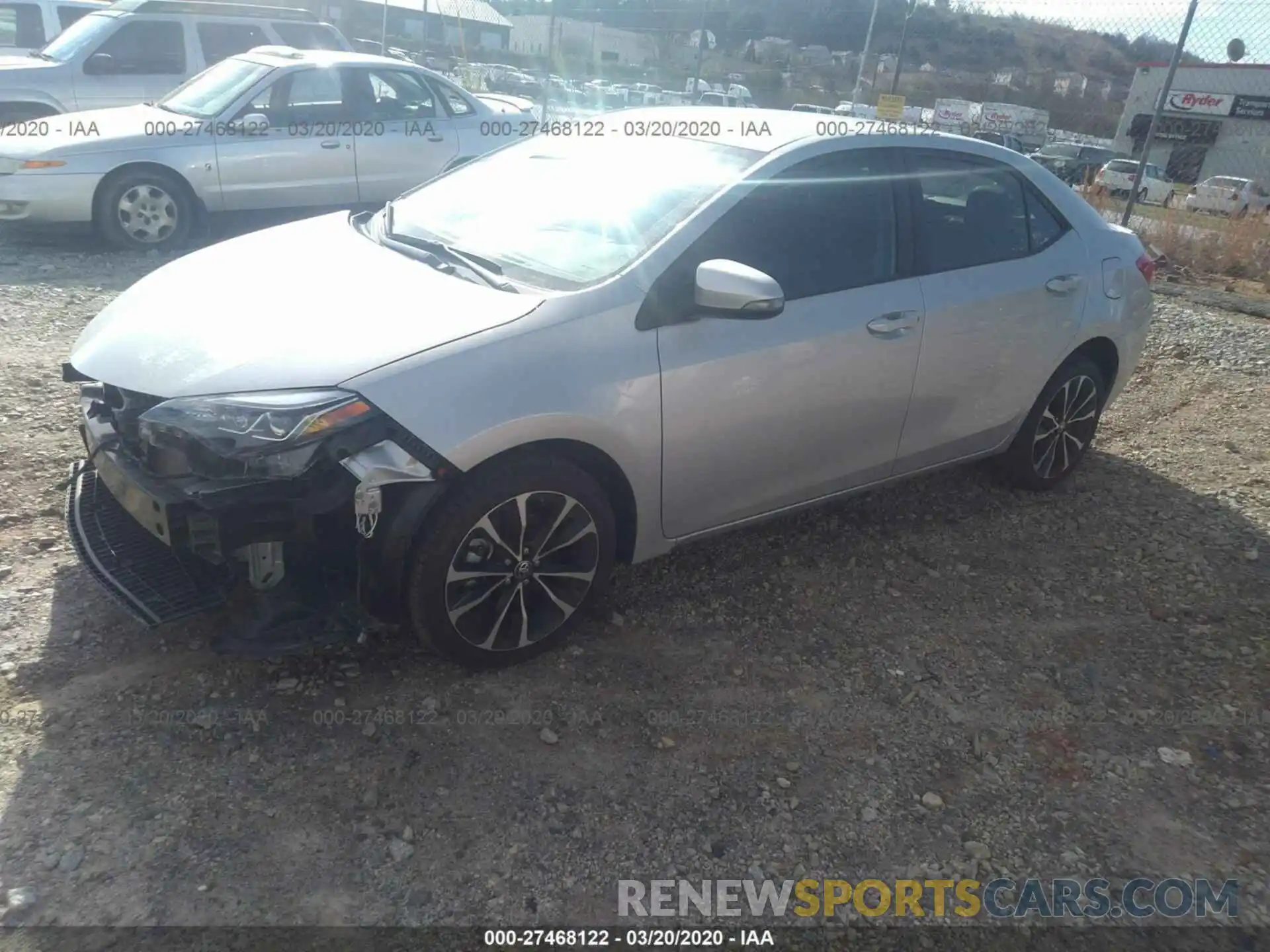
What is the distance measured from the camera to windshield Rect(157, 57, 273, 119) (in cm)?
801

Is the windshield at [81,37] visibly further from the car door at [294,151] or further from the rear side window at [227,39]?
the car door at [294,151]

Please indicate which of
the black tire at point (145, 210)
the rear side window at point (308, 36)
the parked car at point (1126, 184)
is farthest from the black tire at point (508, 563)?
the rear side window at point (308, 36)

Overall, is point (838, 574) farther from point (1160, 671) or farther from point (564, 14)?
point (564, 14)

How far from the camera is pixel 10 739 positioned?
2643 millimetres

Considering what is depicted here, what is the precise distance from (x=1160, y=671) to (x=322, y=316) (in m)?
3.18

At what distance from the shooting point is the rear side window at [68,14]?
11953mm

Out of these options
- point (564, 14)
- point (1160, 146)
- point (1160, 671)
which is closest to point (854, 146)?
point (1160, 671)

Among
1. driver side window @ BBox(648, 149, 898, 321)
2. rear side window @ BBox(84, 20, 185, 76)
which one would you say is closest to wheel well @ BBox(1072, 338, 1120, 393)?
driver side window @ BBox(648, 149, 898, 321)

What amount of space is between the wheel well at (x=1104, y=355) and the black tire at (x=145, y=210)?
686cm

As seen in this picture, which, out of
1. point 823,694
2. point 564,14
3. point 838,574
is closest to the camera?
point 823,694

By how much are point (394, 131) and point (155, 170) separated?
6.77ft

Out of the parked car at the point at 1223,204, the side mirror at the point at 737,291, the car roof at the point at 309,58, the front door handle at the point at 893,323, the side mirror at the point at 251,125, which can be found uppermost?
the car roof at the point at 309,58

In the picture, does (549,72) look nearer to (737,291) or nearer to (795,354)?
(795,354)

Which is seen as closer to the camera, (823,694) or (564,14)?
(823,694)
